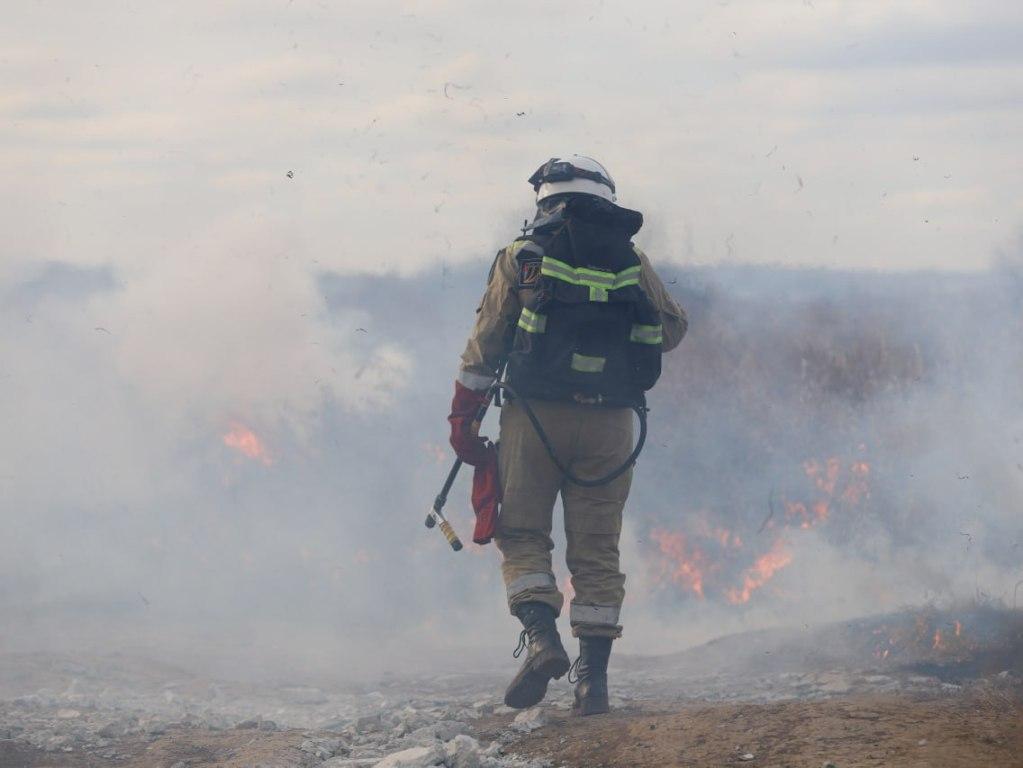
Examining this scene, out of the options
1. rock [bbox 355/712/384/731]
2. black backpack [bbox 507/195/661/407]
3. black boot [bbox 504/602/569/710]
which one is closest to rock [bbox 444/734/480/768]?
black boot [bbox 504/602/569/710]

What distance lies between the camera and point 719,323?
47.3ft

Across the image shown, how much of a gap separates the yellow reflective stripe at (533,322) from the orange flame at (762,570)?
757 centimetres

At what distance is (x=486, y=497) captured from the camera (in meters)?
5.62

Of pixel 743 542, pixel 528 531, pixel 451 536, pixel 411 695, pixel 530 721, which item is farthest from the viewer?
pixel 743 542

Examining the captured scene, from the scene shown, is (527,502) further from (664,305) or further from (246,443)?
(246,443)

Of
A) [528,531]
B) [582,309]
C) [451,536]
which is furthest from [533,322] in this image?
[451,536]

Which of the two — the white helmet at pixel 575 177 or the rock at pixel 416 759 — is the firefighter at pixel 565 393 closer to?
the white helmet at pixel 575 177

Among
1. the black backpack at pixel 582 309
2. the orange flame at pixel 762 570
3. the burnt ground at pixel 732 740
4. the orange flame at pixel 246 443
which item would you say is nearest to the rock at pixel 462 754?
the burnt ground at pixel 732 740

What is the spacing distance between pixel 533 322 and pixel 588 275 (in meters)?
0.32

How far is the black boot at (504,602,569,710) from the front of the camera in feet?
17.5

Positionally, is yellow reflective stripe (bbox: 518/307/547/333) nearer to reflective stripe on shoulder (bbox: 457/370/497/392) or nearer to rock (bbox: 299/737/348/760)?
reflective stripe on shoulder (bbox: 457/370/497/392)

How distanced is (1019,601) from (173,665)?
647cm

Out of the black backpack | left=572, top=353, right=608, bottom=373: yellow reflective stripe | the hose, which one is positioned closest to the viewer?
the black backpack

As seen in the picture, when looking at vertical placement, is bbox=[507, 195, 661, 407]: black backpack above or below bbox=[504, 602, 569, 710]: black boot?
above
